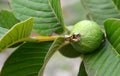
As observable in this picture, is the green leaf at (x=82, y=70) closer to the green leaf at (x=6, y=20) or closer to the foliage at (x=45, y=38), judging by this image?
the foliage at (x=45, y=38)

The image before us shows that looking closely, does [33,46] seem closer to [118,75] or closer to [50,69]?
[118,75]

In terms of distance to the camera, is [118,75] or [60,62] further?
[60,62]

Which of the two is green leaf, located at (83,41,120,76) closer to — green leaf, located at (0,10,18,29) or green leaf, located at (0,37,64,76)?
green leaf, located at (0,37,64,76)

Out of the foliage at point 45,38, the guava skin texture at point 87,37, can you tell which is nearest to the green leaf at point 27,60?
the foliage at point 45,38

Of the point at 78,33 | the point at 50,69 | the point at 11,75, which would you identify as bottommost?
the point at 50,69

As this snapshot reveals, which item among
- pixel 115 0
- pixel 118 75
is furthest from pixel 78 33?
pixel 115 0

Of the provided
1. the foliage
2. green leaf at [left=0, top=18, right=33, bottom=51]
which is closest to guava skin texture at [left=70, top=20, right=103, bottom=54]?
the foliage

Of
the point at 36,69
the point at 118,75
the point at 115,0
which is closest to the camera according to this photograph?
the point at 118,75
